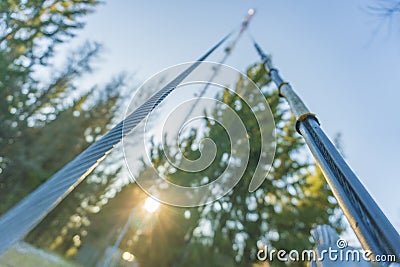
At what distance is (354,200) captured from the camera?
0.65m

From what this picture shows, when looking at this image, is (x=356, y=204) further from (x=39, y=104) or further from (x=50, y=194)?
(x=39, y=104)

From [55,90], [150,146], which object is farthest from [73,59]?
[150,146]

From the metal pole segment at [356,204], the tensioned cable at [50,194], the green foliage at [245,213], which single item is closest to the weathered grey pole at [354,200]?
the metal pole segment at [356,204]

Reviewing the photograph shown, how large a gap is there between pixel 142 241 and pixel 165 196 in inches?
72.0

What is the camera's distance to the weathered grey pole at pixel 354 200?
551mm

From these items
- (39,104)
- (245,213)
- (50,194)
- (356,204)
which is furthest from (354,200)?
(39,104)

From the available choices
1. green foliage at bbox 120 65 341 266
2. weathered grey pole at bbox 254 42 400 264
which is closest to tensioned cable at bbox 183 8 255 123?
green foliage at bbox 120 65 341 266

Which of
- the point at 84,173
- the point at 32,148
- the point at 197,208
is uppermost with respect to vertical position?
the point at 32,148

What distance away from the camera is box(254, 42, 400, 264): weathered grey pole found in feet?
1.81

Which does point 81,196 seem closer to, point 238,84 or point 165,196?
point 165,196

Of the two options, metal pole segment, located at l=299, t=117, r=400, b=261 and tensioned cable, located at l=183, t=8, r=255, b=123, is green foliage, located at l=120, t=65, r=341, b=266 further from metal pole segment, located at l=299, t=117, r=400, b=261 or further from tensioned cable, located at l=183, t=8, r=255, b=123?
metal pole segment, located at l=299, t=117, r=400, b=261

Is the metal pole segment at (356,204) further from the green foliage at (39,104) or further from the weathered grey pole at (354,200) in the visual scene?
the green foliage at (39,104)

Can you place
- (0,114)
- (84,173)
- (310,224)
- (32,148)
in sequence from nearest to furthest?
(84,173) → (310,224) → (0,114) → (32,148)

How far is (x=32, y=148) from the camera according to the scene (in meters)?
13.4
